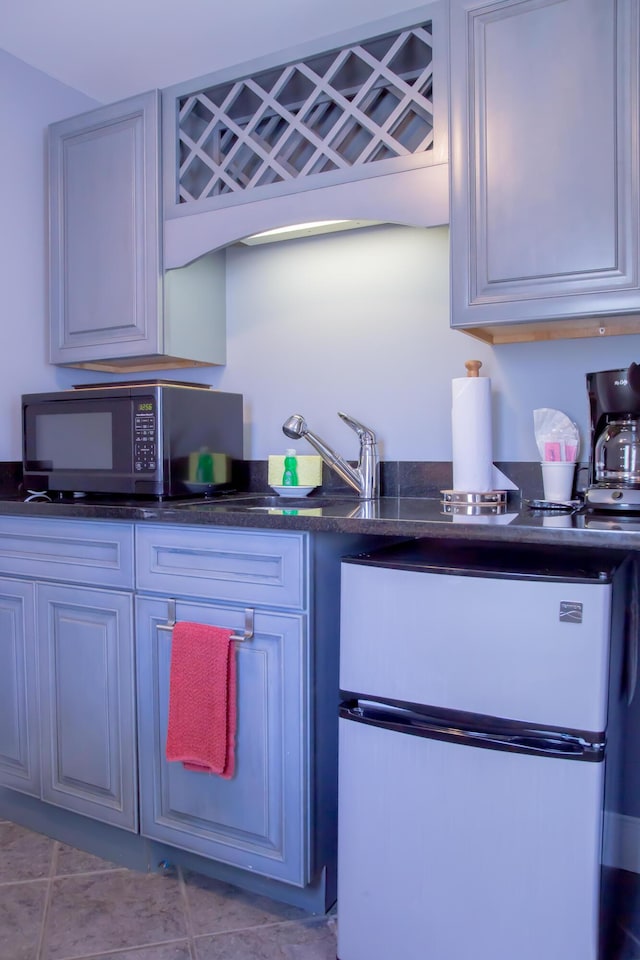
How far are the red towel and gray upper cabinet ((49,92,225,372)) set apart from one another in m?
0.97

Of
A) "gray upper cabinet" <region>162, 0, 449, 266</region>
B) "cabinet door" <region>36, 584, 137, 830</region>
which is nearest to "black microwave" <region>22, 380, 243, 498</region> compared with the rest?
"cabinet door" <region>36, 584, 137, 830</region>

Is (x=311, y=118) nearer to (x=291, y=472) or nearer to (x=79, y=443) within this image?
(x=291, y=472)

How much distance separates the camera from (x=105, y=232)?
225 centimetres

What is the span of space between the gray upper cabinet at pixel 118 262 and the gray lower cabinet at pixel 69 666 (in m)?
0.68

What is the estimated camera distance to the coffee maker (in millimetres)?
1559

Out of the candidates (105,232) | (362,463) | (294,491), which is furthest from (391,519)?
(105,232)

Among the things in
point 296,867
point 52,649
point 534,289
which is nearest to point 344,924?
point 296,867

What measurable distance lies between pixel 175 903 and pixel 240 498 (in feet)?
3.51

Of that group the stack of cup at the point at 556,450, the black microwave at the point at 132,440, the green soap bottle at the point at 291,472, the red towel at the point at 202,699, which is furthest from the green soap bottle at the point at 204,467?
the stack of cup at the point at 556,450

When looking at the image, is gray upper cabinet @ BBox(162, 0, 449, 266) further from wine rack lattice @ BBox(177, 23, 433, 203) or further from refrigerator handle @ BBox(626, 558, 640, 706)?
refrigerator handle @ BBox(626, 558, 640, 706)

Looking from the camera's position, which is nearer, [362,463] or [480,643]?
[480,643]

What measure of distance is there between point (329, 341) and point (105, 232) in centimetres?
79

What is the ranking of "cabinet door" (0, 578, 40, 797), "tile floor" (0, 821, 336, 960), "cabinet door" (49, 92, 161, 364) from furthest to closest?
"cabinet door" (49, 92, 161, 364) < "cabinet door" (0, 578, 40, 797) < "tile floor" (0, 821, 336, 960)

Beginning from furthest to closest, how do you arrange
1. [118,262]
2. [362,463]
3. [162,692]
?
1. [118,262]
2. [362,463]
3. [162,692]
